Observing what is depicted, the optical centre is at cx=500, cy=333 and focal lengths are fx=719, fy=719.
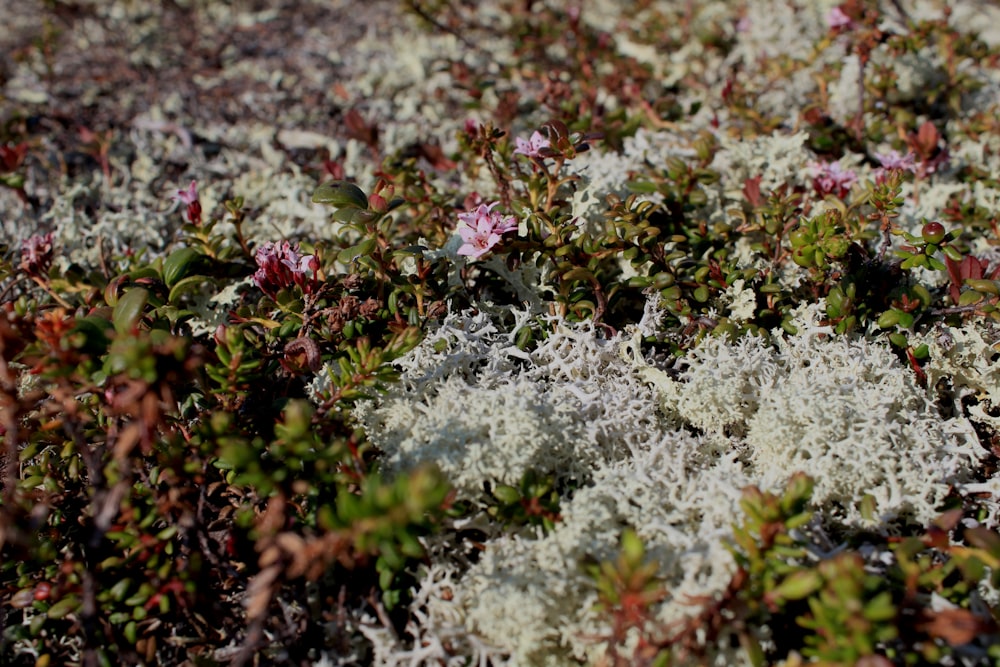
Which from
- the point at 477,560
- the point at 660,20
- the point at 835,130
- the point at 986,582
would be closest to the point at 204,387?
the point at 477,560

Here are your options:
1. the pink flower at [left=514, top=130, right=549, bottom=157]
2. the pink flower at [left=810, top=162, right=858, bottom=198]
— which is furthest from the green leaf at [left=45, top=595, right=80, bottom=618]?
the pink flower at [left=810, top=162, right=858, bottom=198]

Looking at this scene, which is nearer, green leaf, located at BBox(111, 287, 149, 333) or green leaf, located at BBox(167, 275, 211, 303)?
green leaf, located at BBox(111, 287, 149, 333)

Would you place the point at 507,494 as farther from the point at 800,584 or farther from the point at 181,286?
the point at 181,286

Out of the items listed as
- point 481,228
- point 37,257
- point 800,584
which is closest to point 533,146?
point 481,228

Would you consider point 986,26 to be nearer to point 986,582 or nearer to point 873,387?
point 873,387

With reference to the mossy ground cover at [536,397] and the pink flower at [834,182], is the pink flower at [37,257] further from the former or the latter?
the pink flower at [834,182]

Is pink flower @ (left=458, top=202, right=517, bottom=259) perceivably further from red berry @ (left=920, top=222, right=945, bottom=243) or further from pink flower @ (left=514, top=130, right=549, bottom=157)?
red berry @ (left=920, top=222, right=945, bottom=243)
